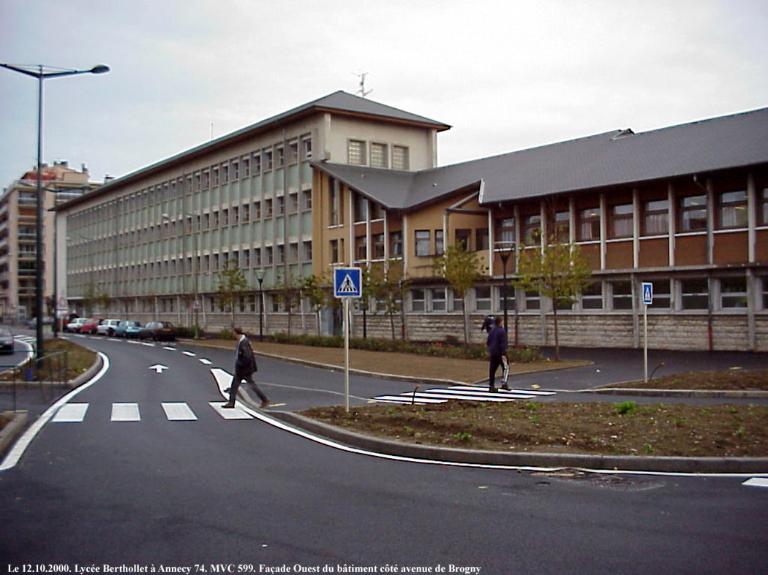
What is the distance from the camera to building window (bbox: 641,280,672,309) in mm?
35281

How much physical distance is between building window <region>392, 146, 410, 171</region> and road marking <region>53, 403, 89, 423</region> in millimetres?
43237

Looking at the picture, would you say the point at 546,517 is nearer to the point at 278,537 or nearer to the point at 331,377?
the point at 278,537

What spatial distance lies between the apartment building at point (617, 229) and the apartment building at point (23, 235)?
88.9 m

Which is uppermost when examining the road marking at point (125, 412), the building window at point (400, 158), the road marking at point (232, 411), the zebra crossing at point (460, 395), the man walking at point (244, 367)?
the building window at point (400, 158)

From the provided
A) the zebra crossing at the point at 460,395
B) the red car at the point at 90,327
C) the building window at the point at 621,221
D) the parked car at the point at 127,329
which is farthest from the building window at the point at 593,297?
the red car at the point at 90,327

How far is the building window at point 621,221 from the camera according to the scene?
37.1 metres

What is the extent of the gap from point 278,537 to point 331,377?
69.9 feet

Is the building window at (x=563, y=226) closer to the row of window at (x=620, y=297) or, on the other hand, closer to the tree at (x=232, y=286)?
the row of window at (x=620, y=297)

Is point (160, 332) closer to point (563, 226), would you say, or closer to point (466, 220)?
point (466, 220)

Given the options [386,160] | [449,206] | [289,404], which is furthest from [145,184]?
[289,404]

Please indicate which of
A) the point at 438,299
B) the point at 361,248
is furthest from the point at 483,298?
the point at 361,248

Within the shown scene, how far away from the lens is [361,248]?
176 ft

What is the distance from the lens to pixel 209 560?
255 inches

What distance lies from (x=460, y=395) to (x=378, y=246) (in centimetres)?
3111
